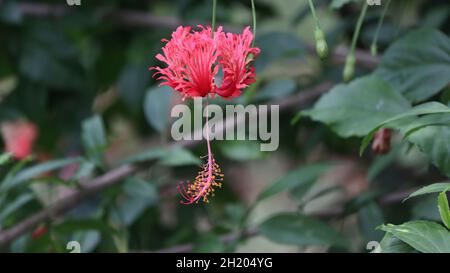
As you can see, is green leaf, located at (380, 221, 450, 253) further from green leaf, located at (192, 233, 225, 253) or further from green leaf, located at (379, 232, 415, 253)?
green leaf, located at (192, 233, 225, 253)

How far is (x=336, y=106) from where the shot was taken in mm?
939

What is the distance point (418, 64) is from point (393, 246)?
316 millimetres

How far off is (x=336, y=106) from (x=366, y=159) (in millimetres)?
914

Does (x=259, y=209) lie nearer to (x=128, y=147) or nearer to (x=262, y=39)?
(x=128, y=147)

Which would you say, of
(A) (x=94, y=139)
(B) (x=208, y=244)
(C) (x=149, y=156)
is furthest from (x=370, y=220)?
(A) (x=94, y=139)

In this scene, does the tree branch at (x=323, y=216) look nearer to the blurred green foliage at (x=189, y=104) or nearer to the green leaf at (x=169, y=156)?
the blurred green foliage at (x=189, y=104)

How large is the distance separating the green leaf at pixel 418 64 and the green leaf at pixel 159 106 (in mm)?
469

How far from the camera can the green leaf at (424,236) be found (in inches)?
27.8

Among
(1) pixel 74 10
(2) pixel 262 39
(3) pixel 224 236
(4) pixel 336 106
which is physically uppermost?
(1) pixel 74 10

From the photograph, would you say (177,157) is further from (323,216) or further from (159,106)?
(323,216)

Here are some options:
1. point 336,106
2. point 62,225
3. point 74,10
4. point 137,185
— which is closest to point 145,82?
point 74,10

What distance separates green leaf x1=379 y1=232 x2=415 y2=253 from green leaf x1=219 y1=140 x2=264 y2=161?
607 millimetres

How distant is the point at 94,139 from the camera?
4.04ft

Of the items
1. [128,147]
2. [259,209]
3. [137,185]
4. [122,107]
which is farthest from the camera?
[259,209]
